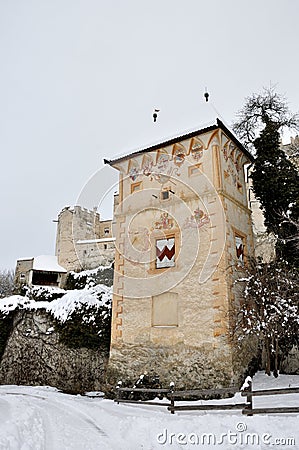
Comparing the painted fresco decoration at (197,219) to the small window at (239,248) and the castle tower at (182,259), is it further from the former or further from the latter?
the small window at (239,248)

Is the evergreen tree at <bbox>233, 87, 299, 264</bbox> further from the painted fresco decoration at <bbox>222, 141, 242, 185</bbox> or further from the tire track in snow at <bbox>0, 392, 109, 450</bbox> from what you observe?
the tire track in snow at <bbox>0, 392, 109, 450</bbox>

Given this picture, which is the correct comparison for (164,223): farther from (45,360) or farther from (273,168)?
(45,360)

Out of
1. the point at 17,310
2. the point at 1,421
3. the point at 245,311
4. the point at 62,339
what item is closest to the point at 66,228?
the point at 17,310

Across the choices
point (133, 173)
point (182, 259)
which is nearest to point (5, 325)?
point (133, 173)

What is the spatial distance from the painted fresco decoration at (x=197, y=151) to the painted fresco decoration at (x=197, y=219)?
1817mm

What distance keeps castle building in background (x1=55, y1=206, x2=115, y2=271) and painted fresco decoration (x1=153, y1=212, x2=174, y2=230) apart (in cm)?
1660

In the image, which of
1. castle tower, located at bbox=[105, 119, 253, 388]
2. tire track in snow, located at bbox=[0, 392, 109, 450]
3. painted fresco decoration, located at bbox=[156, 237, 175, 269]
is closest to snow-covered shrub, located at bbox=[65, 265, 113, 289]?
castle tower, located at bbox=[105, 119, 253, 388]

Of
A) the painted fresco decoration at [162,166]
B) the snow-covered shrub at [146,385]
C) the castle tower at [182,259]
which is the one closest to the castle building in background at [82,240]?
the painted fresco decoration at [162,166]

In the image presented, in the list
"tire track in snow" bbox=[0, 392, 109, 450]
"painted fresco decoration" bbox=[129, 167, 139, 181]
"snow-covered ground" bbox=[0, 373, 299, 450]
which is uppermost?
"painted fresco decoration" bbox=[129, 167, 139, 181]

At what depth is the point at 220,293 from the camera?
10.4 meters

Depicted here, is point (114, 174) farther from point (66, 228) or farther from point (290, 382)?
point (66, 228)

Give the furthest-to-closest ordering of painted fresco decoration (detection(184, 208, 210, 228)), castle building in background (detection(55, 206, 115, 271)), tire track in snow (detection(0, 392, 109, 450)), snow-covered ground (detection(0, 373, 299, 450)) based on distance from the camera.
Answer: castle building in background (detection(55, 206, 115, 271)) → painted fresco decoration (detection(184, 208, 210, 228)) → tire track in snow (detection(0, 392, 109, 450)) → snow-covered ground (detection(0, 373, 299, 450))

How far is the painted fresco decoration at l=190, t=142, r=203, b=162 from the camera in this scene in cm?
1213

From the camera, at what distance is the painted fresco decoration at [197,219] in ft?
37.1
